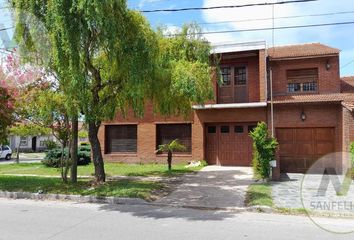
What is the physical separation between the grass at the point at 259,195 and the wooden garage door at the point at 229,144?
665 cm

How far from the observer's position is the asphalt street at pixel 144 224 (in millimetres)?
7293

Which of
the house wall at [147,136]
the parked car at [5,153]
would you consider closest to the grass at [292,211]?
the house wall at [147,136]

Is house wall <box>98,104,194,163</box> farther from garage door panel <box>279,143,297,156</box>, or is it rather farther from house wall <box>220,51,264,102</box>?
garage door panel <box>279,143,297,156</box>

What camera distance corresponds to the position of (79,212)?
971cm

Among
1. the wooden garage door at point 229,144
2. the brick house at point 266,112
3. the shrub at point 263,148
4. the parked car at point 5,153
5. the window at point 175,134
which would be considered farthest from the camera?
the parked car at point 5,153

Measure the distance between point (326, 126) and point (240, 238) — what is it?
12709 mm

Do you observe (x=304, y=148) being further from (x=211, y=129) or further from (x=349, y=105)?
(x=211, y=129)

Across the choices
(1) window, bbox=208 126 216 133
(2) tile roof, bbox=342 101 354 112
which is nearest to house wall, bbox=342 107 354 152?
(2) tile roof, bbox=342 101 354 112

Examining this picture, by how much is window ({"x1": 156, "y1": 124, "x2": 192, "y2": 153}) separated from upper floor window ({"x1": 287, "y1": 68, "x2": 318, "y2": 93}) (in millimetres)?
6300

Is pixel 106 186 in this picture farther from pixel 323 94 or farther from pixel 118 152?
pixel 323 94

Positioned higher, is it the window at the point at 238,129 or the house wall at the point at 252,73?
the house wall at the point at 252,73

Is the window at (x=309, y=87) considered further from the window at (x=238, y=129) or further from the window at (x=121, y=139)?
the window at (x=121, y=139)

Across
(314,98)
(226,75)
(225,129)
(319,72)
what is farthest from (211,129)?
(319,72)

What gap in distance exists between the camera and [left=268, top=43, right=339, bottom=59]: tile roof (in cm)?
1956
